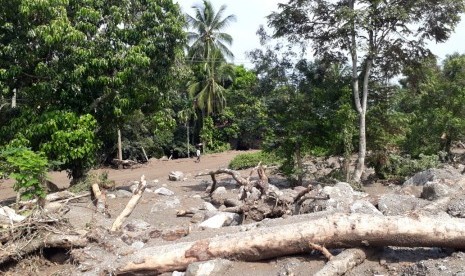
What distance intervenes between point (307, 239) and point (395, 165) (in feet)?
36.0

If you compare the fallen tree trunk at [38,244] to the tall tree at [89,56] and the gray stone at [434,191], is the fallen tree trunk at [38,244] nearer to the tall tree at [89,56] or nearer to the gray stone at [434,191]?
the tall tree at [89,56]

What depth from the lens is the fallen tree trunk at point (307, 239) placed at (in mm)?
5086

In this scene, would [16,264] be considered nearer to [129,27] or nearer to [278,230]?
[278,230]

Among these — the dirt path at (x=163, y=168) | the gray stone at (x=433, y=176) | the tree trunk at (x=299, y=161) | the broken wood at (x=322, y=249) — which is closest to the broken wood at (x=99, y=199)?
the broken wood at (x=322, y=249)

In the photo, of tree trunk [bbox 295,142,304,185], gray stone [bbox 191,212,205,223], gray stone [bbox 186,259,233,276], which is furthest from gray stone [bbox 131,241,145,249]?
tree trunk [bbox 295,142,304,185]

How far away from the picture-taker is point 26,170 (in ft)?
25.1

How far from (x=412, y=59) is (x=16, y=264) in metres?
12.4

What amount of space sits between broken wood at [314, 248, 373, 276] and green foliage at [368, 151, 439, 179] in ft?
33.7

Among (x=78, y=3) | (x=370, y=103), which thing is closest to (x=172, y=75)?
(x=78, y=3)

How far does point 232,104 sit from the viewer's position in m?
33.8

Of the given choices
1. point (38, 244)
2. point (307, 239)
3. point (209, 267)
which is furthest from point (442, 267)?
point (38, 244)

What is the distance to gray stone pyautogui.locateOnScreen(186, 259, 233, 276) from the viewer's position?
5.39m

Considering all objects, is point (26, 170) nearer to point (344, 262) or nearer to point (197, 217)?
point (197, 217)

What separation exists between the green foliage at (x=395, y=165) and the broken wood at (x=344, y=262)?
10266 mm
